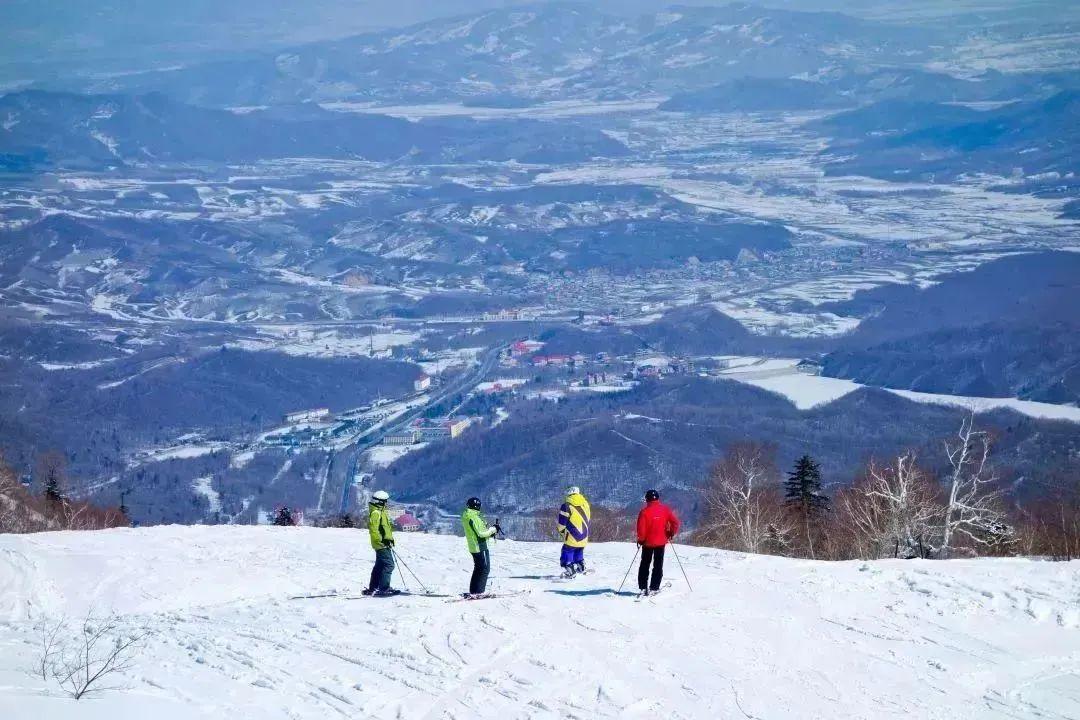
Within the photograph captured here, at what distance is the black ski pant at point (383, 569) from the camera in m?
12.9

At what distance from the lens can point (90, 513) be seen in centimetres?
2952

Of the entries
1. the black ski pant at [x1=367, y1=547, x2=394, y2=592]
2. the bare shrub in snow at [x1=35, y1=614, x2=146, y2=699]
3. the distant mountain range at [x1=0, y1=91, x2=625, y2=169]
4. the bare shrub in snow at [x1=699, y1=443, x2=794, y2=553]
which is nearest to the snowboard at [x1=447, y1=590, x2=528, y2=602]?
the black ski pant at [x1=367, y1=547, x2=394, y2=592]

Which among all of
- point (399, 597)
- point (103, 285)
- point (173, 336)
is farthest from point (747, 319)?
point (399, 597)

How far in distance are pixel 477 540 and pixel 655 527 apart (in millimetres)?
1769

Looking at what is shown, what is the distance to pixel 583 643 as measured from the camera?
11.0 m

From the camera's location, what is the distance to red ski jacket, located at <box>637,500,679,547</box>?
40.7 feet

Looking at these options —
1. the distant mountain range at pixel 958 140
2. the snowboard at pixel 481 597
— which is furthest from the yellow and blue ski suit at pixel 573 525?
the distant mountain range at pixel 958 140

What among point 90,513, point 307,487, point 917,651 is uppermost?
point 917,651

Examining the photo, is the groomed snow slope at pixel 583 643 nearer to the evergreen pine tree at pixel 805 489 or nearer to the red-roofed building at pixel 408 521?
the evergreen pine tree at pixel 805 489

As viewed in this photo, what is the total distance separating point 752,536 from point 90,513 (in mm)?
16954

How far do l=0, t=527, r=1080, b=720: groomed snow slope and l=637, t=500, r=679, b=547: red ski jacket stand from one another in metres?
0.60

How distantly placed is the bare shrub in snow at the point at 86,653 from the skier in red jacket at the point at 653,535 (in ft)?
15.6

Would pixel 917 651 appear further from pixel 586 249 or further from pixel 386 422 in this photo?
pixel 586 249

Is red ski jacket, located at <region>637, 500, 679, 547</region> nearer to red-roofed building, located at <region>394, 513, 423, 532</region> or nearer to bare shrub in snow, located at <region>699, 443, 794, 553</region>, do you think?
bare shrub in snow, located at <region>699, 443, 794, 553</region>
